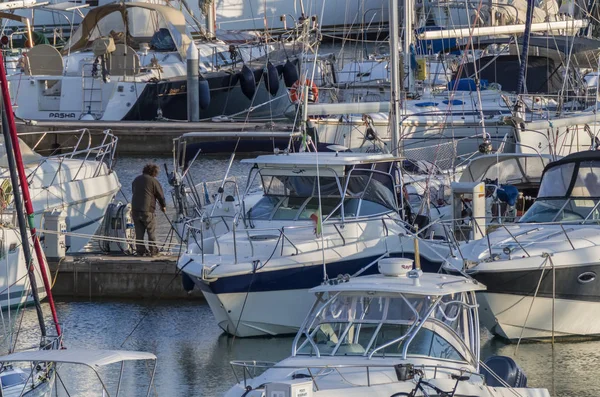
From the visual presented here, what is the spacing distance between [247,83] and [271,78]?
4.23ft

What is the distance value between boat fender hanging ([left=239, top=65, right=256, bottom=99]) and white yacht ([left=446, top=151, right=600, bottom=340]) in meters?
23.9

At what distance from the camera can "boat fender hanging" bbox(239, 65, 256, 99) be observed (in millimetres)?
40312

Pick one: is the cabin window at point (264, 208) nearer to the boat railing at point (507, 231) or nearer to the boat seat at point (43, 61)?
the boat railing at point (507, 231)

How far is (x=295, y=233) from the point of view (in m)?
16.9

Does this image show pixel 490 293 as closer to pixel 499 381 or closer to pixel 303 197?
pixel 303 197

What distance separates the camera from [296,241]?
16578 mm

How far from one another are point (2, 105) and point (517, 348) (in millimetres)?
6432

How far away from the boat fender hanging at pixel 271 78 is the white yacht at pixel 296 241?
77.0 ft

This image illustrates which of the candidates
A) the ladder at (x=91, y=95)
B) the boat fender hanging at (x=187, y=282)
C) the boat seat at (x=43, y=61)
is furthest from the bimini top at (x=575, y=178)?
the boat seat at (x=43, y=61)

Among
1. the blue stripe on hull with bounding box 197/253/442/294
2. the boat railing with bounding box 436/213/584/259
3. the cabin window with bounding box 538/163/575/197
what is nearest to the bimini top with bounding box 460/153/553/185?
the cabin window with bounding box 538/163/575/197

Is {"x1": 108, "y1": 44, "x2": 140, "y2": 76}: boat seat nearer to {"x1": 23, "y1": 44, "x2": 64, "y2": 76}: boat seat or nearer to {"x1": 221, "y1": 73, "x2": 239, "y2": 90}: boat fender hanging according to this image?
{"x1": 23, "y1": 44, "x2": 64, "y2": 76}: boat seat

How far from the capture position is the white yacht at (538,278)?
15953mm

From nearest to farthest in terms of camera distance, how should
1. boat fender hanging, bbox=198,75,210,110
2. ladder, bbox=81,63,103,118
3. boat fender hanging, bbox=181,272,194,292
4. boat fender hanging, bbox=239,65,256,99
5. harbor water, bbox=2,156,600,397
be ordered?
harbor water, bbox=2,156,600,397 → boat fender hanging, bbox=181,272,194,292 → boat fender hanging, bbox=198,75,210,110 → ladder, bbox=81,63,103,118 → boat fender hanging, bbox=239,65,256,99

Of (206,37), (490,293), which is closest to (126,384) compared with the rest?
(490,293)
